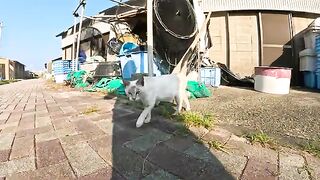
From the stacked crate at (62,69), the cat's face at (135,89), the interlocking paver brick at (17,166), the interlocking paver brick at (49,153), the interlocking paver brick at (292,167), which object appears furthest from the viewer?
the stacked crate at (62,69)

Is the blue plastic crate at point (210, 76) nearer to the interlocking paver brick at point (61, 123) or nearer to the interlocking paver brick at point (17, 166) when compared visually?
the interlocking paver brick at point (61, 123)

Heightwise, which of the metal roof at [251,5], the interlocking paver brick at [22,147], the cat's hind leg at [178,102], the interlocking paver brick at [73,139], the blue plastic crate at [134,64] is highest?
the metal roof at [251,5]

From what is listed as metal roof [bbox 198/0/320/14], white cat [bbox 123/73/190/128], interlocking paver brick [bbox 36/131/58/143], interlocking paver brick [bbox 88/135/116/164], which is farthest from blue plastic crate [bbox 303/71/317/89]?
interlocking paver brick [bbox 36/131/58/143]

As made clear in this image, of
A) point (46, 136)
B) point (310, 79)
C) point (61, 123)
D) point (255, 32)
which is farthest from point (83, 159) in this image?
point (255, 32)

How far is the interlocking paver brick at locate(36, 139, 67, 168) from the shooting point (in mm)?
1775

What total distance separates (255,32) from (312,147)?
6.58m

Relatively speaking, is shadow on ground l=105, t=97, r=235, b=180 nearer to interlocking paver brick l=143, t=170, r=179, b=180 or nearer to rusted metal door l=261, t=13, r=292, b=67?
interlocking paver brick l=143, t=170, r=179, b=180

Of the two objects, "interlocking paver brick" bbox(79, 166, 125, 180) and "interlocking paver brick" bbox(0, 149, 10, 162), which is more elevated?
"interlocking paver brick" bbox(0, 149, 10, 162)

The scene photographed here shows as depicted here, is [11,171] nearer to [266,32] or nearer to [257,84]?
[257,84]

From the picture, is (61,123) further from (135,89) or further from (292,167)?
(292,167)

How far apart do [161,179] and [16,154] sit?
130cm

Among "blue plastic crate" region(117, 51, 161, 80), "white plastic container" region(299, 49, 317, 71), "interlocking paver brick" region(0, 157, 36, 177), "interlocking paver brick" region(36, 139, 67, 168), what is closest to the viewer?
"interlocking paver brick" region(0, 157, 36, 177)

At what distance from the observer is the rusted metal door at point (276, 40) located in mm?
7633

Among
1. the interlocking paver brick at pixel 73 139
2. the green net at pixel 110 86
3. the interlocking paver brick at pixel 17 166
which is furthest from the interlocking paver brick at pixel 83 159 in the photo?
the green net at pixel 110 86
